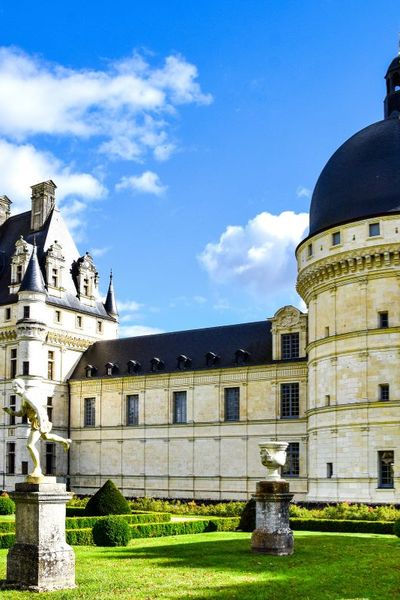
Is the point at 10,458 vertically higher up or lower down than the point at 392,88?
lower down

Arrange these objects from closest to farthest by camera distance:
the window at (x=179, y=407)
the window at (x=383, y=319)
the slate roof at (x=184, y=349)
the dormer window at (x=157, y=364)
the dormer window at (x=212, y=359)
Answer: the window at (x=383, y=319) → the slate roof at (x=184, y=349) → the dormer window at (x=212, y=359) → the window at (x=179, y=407) → the dormer window at (x=157, y=364)

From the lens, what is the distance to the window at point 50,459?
56.2m

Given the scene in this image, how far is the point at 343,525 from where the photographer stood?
101 ft

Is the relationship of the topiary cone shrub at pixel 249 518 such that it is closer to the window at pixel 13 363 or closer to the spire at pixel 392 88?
the spire at pixel 392 88

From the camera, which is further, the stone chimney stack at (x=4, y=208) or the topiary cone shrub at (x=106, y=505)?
the stone chimney stack at (x=4, y=208)

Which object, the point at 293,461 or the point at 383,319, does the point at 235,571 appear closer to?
the point at 383,319

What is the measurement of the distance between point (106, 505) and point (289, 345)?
58.3 feet

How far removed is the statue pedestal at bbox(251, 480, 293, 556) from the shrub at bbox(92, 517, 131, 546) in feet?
14.5

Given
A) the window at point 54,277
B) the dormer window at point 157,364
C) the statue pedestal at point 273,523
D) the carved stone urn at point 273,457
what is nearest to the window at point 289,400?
the dormer window at point 157,364

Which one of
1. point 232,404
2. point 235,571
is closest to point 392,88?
point 232,404

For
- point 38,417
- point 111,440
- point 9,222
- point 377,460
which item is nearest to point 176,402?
point 111,440

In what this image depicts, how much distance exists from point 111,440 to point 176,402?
5.84 metres

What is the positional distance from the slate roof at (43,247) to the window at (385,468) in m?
28.1

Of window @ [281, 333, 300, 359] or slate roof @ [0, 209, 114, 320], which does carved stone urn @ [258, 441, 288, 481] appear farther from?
slate roof @ [0, 209, 114, 320]
